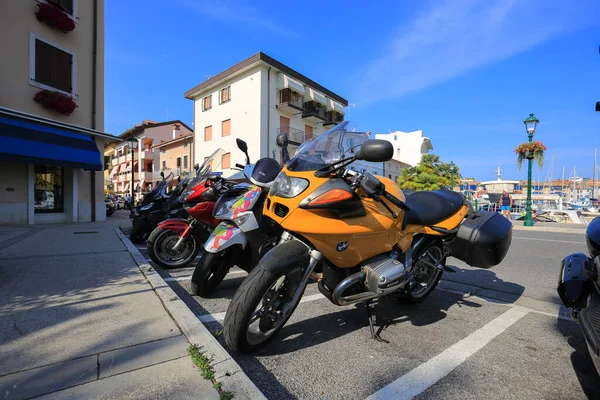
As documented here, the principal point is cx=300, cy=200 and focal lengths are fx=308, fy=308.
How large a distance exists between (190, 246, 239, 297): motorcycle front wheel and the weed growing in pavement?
1.18 meters

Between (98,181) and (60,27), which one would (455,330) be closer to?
(98,181)

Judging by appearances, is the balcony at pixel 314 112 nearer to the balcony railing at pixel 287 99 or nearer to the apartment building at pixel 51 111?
the balcony railing at pixel 287 99

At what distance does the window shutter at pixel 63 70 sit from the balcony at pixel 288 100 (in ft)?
51.0

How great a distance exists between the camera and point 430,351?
2.40 meters

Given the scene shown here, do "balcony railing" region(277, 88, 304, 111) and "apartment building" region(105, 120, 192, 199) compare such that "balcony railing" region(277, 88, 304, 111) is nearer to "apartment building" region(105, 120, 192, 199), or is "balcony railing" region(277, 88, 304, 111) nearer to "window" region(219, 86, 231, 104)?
"window" region(219, 86, 231, 104)

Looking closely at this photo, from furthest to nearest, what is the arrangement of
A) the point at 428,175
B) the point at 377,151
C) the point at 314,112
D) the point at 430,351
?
the point at 428,175 < the point at 314,112 < the point at 430,351 < the point at 377,151

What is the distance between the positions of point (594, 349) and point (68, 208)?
15239 millimetres

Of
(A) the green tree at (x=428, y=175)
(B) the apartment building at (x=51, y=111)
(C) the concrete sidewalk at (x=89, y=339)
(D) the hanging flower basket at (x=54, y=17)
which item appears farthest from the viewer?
(A) the green tree at (x=428, y=175)

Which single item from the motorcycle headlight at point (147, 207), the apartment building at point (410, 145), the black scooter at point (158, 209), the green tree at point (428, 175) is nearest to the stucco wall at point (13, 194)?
the black scooter at point (158, 209)

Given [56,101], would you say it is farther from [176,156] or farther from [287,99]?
[176,156]

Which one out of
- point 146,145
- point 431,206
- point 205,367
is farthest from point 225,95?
point 205,367

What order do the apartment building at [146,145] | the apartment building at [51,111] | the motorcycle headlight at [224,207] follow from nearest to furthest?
1. the motorcycle headlight at [224,207]
2. the apartment building at [51,111]
3. the apartment building at [146,145]

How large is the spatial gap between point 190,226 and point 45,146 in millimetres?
9061

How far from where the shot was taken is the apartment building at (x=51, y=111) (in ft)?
33.5
